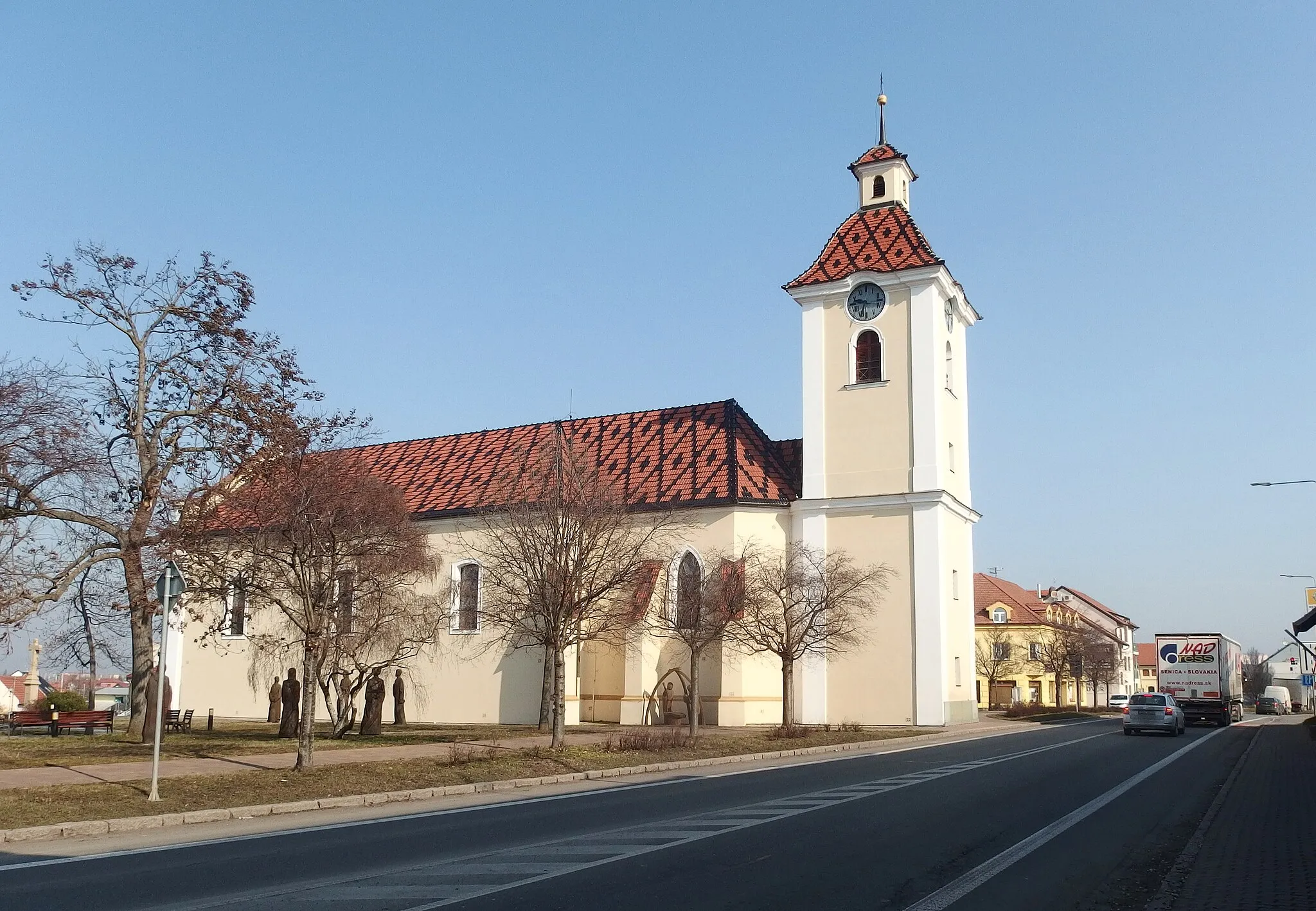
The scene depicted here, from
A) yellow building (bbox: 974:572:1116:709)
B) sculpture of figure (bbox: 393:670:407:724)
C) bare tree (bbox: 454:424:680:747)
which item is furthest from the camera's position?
yellow building (bbox: 974:572:1116:709)

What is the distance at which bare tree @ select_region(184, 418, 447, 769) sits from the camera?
19.5m

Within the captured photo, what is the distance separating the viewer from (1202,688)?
1838 inches

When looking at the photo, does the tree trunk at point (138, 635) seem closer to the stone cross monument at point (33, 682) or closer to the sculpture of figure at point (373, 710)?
the sculpture of figure at point (373, 710)

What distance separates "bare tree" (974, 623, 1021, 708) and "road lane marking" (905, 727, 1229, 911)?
179 ft

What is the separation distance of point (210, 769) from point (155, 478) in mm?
11069

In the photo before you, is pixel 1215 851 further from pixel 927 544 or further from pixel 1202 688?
pixel 1202 688

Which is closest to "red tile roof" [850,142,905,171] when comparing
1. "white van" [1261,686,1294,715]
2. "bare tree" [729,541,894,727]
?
"bare tree" [729,541,894,727]

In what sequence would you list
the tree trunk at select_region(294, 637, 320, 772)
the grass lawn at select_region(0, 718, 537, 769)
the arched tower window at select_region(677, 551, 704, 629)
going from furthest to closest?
1. the arched tower window at select_region(677, 551, 704, 629)
2. the grass lawn at select_region(0, 718, 537, 769)
3. the tree trunk at select_region(294, 637, 320, 772)

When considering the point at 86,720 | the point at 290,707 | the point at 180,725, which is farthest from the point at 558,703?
the point at 86,720

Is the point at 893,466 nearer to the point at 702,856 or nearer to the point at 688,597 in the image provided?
the point at 688,597

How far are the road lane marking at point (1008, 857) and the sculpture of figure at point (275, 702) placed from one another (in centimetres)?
2698

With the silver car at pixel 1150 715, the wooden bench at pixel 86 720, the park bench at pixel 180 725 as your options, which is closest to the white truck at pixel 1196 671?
the silver car at pixel 1150 715

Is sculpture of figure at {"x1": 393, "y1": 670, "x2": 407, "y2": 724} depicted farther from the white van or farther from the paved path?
the white van

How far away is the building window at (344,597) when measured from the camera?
70.6 feet
